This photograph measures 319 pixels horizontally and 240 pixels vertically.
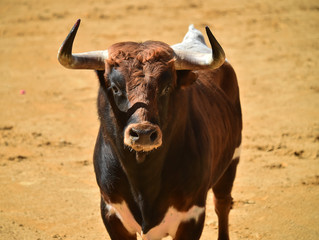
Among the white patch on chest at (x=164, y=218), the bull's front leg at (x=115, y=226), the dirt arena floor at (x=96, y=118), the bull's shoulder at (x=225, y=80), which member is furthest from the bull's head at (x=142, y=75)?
the dirt arena floor at (x=96, y=118)

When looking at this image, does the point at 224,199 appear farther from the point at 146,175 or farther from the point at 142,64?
the point at 142,64

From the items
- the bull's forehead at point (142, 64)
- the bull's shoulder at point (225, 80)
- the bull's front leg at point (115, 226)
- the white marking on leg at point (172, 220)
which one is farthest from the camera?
the bull's shoulder at point (225, 80)

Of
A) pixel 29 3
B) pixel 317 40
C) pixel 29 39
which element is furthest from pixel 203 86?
pixel 29 3

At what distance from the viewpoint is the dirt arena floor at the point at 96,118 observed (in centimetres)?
560

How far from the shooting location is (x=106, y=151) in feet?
12.9

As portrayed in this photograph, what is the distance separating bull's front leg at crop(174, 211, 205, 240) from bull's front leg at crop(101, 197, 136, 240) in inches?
15.2

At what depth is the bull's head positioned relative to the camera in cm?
320

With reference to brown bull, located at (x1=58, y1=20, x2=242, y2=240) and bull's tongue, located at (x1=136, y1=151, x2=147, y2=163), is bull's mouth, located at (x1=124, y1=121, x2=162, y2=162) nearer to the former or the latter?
brown bull, located at (x1=58, y1=20, x2=242, y2=240)

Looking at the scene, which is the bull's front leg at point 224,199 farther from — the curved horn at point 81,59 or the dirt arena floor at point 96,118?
the curved horn at point 81,59

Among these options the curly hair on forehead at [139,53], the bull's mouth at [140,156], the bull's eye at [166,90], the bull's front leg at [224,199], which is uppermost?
the curly hair on forehead at [139,53]

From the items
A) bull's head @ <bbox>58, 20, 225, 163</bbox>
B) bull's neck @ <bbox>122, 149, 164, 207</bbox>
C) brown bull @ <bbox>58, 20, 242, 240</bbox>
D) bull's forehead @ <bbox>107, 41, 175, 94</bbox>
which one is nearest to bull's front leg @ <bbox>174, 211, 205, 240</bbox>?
brown bull @ <bbox>58, 20, 242, 240</bbox>

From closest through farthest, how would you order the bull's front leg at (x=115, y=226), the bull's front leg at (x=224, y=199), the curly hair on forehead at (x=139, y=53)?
the curly hair on forehead at (x=139, y=53) < the bull's front leg at (x=115, y=226) < the bull's front leg at (x=224, y=199)

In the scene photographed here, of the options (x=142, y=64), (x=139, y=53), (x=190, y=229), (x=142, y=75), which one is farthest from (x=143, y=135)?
(x=190, y=229)

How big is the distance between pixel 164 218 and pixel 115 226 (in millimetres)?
388
